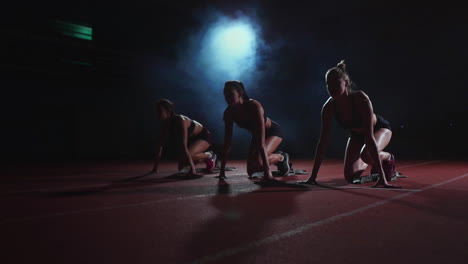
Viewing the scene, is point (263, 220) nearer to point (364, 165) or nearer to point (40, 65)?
point (364, 165)

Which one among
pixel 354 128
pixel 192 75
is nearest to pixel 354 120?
pixel 354 128

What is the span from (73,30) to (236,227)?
8643 millimetres

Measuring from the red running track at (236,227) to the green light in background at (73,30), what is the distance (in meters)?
6.57

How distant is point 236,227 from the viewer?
6.06 ft

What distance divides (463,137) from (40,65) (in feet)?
47.2

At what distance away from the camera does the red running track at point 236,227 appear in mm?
1381

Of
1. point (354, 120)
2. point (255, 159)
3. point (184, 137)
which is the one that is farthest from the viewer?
point (184, 137)

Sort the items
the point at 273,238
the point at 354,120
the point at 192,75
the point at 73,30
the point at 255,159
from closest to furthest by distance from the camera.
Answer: the point at 273,238, the point at 354,120, the point at 255,159, the point at 73,30, the point at 192,75

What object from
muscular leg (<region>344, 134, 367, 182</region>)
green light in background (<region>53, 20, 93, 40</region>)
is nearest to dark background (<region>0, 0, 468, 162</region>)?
green light in background (<region>53, 20, 93, 40</region>)

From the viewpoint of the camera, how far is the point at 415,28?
34.7ft

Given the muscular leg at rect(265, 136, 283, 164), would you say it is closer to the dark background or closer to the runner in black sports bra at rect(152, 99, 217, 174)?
the runner in black sports bra at rect(152, 99, 217, 174)

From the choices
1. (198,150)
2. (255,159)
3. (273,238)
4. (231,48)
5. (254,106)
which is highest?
(231,48)

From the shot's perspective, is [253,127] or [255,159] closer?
[253,127]

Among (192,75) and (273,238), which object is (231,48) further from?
(273,238)
